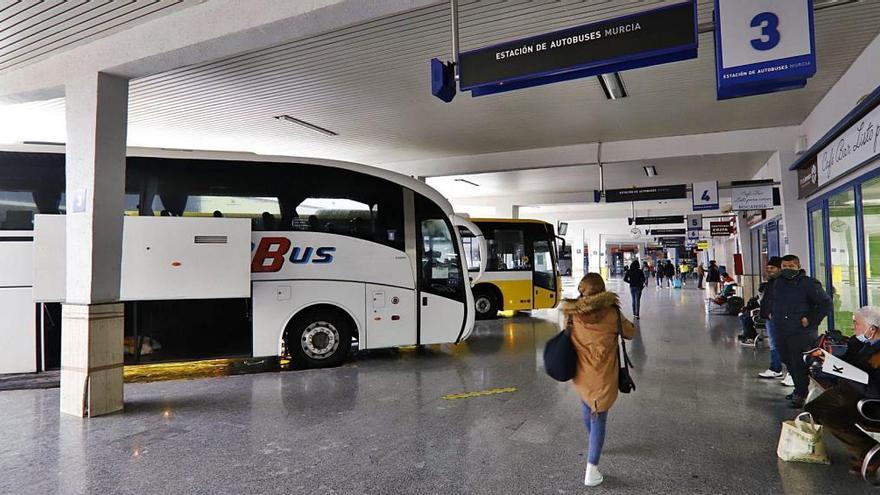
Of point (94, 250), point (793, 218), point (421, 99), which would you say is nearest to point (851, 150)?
point (793, 218)

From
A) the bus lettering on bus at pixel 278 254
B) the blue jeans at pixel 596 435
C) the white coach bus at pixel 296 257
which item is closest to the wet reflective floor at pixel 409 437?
the blue jeans at pixel 596 435

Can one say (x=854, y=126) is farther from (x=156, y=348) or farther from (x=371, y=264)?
(x=156, y=348)

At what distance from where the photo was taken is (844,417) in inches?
149

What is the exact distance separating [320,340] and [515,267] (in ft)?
24.9

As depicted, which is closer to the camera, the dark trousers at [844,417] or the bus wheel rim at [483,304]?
the dark trousers at [844,417]

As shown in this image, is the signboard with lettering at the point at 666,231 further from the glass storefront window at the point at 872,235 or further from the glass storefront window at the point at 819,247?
the glass storefront window at the point at 872,235

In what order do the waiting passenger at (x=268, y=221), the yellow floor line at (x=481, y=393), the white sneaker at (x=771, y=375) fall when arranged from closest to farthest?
1. the yellow floor line at (x=481, y=393)
2. the white sneaker at (x=771, y=375)
3. the waiting passenger at (x=268, y=221)

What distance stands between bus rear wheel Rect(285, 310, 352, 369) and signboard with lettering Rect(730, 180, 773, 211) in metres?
8.47

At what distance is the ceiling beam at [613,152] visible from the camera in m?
10.6

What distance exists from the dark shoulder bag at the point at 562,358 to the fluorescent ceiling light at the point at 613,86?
5.14 meters

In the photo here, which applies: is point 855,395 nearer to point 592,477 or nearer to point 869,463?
point 869,463

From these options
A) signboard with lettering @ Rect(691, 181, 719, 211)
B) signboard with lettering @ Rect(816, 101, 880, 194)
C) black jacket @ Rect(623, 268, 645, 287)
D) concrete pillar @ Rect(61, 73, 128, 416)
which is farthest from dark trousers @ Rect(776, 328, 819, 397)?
black jacket @ Rect(623, 268, 645, 287)

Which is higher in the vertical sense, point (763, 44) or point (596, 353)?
point (763, 44)

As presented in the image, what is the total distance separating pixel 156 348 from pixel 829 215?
407 inches
